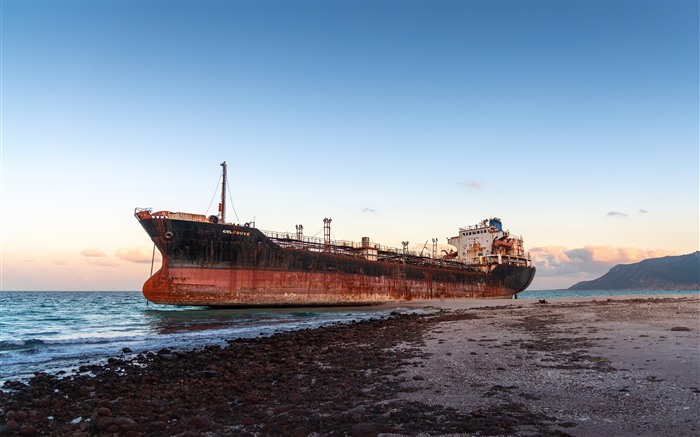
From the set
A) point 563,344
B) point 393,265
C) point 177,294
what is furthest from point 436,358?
point 393,265

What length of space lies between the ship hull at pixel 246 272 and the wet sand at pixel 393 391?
19328 millimetres

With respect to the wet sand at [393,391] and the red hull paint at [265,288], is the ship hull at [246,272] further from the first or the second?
the wet sand at [393,391]

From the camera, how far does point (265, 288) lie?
31891 millimetres

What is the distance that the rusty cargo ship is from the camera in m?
29.2

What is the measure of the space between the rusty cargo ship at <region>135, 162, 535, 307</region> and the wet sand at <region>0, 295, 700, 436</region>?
19.4 meters

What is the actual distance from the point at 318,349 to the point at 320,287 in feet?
80.7

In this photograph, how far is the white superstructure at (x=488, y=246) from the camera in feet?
202

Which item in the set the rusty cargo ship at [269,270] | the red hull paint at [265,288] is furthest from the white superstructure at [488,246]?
the red hull paint at [265,288]

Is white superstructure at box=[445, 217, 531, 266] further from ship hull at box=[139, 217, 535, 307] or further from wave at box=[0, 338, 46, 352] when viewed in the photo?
wave at box=[0, 338, 46, 352]

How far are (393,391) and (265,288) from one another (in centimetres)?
2670

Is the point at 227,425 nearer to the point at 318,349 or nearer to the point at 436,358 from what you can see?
the point at 436,358

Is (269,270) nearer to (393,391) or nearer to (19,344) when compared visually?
(19,344)

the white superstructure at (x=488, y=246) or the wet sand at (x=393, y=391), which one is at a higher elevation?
the white superstructure at (x=488, y=246)

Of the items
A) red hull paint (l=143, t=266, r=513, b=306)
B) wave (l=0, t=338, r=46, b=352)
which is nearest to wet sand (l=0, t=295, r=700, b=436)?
wave (l=0, t=338, r=46, b=352)
